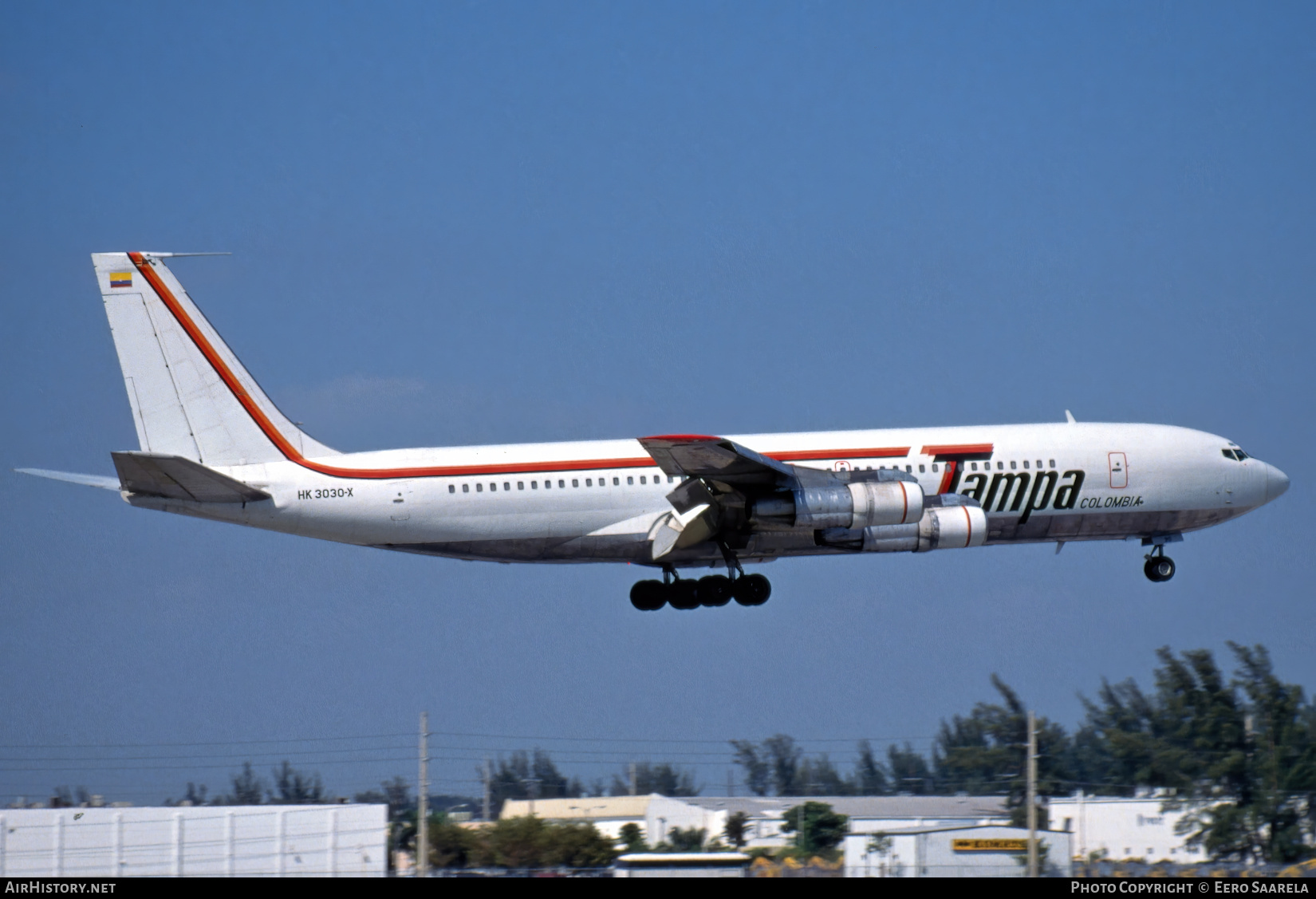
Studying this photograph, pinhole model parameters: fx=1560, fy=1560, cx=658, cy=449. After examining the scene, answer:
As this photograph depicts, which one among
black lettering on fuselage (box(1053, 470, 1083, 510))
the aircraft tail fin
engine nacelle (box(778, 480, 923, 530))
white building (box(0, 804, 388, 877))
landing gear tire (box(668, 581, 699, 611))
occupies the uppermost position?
the aircraft tail fin

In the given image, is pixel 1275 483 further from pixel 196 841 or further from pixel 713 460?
pixel 196 841

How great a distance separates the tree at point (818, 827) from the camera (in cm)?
→ 3612

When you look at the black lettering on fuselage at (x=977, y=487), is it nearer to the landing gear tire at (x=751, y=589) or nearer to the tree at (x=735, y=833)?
the landing gear tire at (x=751, y=589)

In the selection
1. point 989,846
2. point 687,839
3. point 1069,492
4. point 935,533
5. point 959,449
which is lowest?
point 687,839

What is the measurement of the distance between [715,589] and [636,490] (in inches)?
148

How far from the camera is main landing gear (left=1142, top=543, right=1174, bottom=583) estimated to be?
153ft

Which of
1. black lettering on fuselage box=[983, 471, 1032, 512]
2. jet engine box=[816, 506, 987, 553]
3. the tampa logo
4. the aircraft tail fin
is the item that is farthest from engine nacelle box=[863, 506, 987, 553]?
the aircraft tail fin

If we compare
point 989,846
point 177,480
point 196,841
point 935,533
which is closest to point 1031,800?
point 989,846

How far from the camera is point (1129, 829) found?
43688 mm

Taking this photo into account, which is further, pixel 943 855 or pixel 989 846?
pixel 943 855

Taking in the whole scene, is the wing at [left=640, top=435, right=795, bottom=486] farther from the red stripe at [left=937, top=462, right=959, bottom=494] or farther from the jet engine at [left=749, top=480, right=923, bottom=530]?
the red stripe at [left=937, top=462, right=959, bottom=494]

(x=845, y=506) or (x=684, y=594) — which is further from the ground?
(x=845, y=506)

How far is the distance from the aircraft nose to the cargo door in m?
5.91
